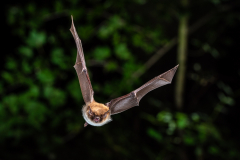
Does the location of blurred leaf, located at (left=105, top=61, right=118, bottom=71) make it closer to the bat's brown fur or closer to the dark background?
the dark background

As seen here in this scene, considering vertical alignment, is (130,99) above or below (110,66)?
below

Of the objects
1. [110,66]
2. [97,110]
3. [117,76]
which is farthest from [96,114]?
[117,76]

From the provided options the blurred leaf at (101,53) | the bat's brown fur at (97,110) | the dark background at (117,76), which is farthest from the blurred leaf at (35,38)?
the bat's brown fur at (97,110)

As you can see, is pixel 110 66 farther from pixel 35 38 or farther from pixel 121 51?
pixel 35 38

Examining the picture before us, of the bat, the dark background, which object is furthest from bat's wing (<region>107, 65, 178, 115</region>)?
the dark background

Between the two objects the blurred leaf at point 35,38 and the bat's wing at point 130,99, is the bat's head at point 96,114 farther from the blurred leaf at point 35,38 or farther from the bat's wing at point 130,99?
the blurred leaf at point 35,38

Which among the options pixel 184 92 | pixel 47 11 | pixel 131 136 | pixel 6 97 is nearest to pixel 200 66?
pixel 184 92

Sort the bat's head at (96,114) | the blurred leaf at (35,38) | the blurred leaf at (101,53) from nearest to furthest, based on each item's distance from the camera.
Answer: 1. the bat's head at (96,114)
2. the blurred leaf at (35,38)
3. the blurred leaf at (101,53)

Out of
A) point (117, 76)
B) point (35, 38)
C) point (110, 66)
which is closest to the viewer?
point (35, 38)
